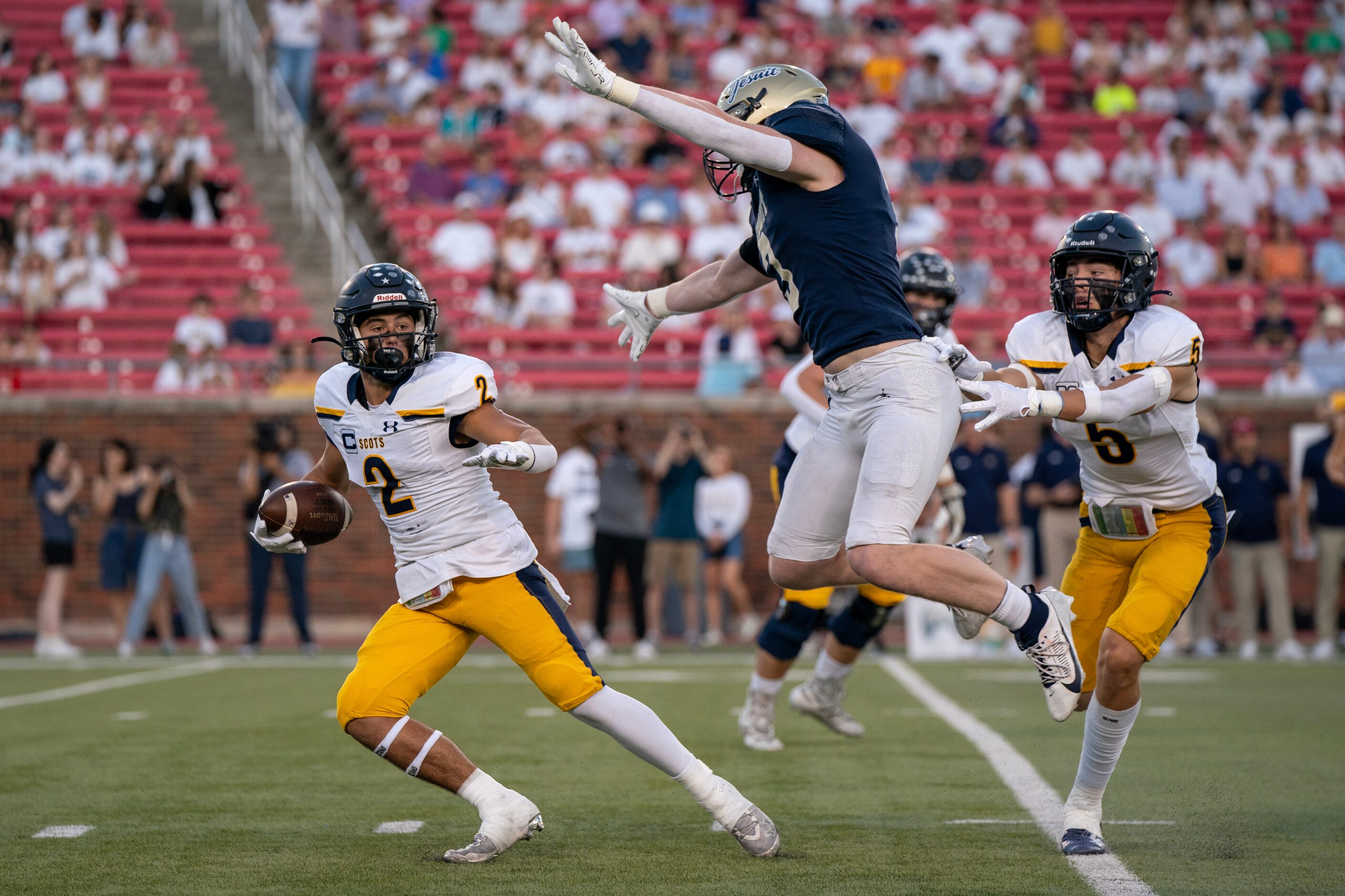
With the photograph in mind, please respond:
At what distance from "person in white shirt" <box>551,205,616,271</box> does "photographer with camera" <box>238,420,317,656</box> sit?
3974mm

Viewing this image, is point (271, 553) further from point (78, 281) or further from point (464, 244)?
point (78, 281)

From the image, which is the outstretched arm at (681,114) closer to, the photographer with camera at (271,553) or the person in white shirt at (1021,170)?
the photographer with camera at (271,553)

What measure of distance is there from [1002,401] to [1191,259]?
12.2 metres

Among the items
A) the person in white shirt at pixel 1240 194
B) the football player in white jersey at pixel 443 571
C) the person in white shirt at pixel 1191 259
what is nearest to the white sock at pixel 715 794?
the football player in white jersey at pixel 443 571

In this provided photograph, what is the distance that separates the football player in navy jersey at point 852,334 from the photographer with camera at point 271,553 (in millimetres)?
7960

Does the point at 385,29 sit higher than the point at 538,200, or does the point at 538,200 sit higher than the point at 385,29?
the point at 385,29

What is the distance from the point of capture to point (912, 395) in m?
4.29

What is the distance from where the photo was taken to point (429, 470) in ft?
14.8

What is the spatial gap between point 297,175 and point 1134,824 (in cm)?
1399

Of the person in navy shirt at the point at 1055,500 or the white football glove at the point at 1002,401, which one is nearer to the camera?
the white football glove at the point at 1002,401

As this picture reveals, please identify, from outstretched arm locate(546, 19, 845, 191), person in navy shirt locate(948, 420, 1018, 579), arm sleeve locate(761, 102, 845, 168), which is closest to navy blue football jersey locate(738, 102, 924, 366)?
arm sleeve locate(761, 102, 845, 168)

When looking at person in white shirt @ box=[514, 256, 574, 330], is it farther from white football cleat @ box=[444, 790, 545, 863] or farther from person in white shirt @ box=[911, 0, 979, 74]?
white football cleat @ box=[444, 790, 545, 863]

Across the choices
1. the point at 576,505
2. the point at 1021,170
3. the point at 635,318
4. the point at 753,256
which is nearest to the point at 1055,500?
the point at 576,505

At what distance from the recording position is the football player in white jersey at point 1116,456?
437cm
